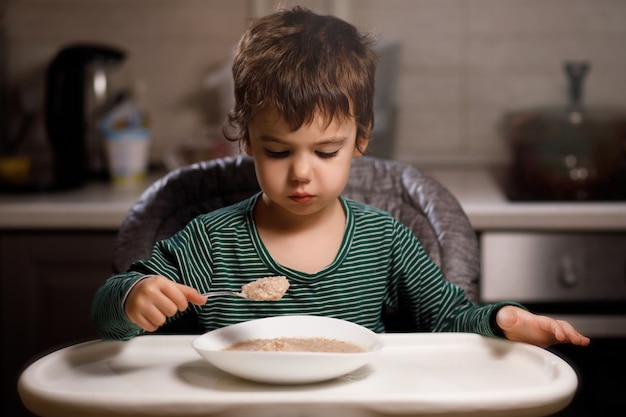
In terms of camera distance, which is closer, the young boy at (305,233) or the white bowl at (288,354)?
the white bowl at (288,354)

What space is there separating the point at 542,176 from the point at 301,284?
1142mm

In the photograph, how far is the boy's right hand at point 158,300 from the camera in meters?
1.07

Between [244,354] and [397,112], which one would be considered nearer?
[244,354]

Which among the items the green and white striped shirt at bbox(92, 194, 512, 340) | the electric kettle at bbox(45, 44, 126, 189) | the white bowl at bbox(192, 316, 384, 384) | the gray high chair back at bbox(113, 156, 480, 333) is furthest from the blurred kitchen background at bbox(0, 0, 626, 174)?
the white bowl at bbox(192, 316, 384, 384)

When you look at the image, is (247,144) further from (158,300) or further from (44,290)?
(44,290)

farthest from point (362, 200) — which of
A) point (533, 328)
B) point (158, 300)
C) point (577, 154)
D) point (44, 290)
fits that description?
point (44, 290)

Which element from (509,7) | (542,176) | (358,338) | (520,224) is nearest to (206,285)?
(358,338)

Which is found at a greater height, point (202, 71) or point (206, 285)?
point (202, 71)

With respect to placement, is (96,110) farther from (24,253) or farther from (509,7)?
(509,7)

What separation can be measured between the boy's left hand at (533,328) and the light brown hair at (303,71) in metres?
0.34

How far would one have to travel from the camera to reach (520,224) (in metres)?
2.17

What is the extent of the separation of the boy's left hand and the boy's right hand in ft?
1.34

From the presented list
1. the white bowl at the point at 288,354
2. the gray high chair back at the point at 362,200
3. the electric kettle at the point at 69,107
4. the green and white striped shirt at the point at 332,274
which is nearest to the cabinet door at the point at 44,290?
the electric kettle at the point at 69,107

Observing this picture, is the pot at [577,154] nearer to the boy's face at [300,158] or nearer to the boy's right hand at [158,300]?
the boy's face at [300,158]
